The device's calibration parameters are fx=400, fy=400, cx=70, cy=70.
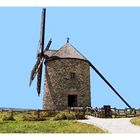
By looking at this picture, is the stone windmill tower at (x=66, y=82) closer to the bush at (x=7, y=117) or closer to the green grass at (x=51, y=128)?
the bush at (x=7, y=117)

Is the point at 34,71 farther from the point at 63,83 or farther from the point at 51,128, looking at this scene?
the point at 51,128

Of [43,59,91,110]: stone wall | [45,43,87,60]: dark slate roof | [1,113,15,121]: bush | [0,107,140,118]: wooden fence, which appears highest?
[45,43,87,60]: dark slate roof

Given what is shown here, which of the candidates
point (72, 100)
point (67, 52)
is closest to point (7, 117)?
point (72, 100)

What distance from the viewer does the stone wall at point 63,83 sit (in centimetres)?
4197

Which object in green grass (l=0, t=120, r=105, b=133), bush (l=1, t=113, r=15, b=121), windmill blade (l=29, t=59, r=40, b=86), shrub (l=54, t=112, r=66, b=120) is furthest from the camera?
windmill blade (l=29, t=59, r=40, b=86)

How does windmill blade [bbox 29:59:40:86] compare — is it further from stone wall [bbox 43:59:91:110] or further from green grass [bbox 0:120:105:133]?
green grass [bbox 0:120:105:133]

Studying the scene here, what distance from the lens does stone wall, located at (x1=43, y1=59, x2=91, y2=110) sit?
4197cm

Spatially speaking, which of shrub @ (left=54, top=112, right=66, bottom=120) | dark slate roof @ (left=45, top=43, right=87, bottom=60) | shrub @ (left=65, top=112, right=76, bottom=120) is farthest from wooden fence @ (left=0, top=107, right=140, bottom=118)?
dark slate roof @ (left=45, top=43, right=87, bottom=60)

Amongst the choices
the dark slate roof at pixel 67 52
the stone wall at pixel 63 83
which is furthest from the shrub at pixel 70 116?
the dark slate roof at pixel 67 52

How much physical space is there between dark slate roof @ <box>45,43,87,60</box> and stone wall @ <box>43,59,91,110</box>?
1.95ft

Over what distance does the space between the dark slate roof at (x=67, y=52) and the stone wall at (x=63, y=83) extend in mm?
594

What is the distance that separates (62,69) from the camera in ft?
139

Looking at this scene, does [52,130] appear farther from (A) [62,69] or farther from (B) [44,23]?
(B) [44,23]
